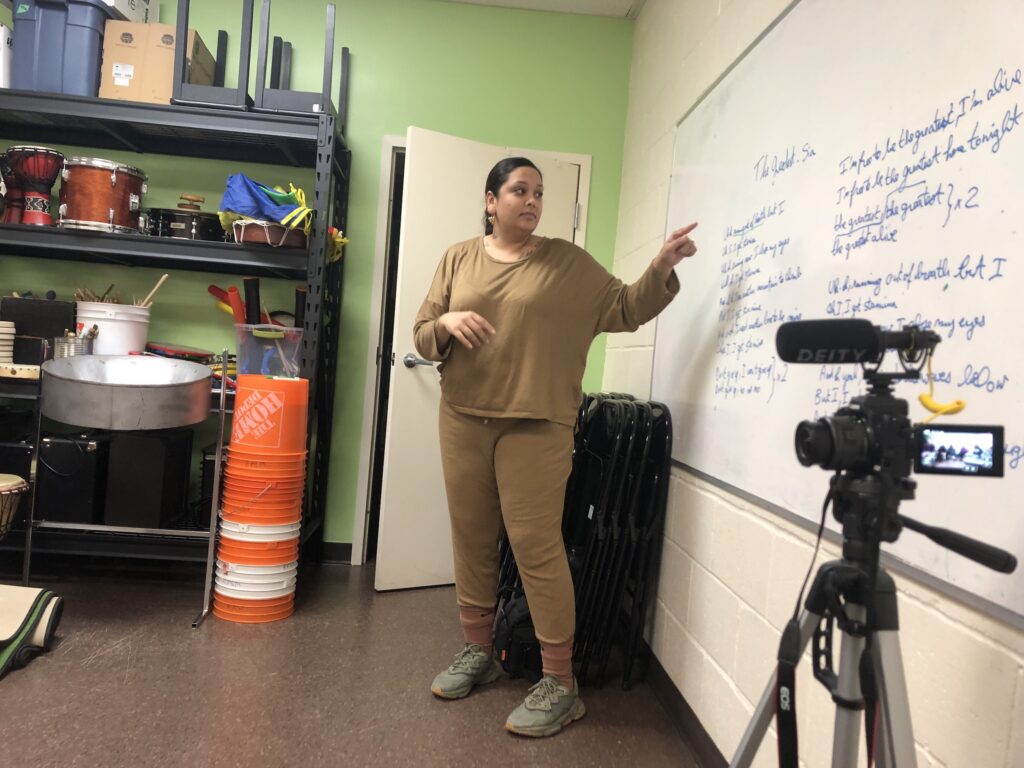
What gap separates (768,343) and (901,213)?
415 mm

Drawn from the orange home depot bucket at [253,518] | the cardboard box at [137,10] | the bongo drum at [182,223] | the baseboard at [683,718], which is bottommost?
the baseboard at [683,718]

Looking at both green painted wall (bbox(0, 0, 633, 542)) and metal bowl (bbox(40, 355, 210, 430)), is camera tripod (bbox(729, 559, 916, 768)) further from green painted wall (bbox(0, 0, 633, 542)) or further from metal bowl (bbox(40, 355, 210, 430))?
green painted wall (bbox(0, 0, 633, 542))

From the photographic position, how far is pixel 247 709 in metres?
1.70

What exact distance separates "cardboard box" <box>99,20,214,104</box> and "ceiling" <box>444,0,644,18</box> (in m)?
1.29

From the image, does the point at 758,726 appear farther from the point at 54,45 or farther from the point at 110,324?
the point at 54,45

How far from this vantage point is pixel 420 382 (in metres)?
2.68

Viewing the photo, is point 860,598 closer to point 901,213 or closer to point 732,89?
point 901,213

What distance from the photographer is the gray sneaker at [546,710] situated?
5.46 ft

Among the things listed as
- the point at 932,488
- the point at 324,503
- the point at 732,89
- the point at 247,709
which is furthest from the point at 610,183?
the point at 247,709

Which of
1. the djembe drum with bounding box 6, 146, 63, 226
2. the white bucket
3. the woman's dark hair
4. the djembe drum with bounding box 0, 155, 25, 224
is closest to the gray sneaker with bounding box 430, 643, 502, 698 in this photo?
the woman's dark hair

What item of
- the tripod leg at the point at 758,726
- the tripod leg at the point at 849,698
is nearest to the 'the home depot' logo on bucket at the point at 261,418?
the tripod leg at the point at 758,726

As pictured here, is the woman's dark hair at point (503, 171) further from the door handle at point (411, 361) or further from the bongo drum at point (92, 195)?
the bongo drum at point (92, 195)

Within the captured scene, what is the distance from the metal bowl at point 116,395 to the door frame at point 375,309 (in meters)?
0.88

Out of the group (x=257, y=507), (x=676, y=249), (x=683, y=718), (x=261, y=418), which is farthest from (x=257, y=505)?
(x=676, y=249)
